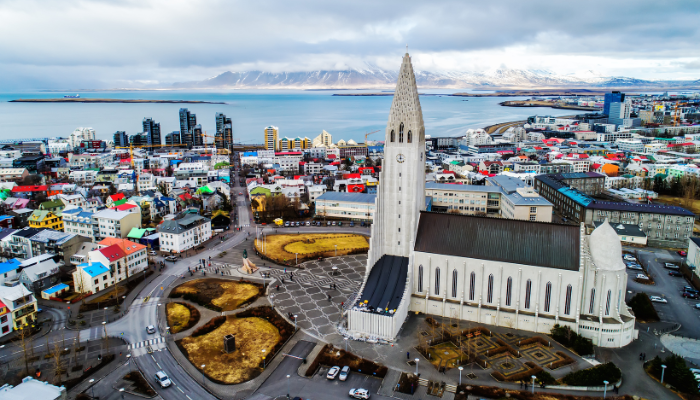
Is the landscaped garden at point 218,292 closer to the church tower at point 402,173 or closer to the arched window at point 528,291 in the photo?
the church tower at point 402,173

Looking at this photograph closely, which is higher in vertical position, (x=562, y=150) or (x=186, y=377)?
(x=562, y=150)

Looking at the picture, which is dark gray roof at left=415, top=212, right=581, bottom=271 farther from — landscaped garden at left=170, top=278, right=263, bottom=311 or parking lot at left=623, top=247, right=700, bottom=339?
landscaped garden at left=170, top=278, right=263, bottom=311

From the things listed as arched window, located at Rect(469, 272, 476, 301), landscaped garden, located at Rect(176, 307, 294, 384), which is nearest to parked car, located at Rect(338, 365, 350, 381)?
landscaped garden, located at Rect(176, 307, 294, 384)

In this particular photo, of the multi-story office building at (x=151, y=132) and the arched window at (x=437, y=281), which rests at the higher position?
the multi-story office building at (x=151, y=132)

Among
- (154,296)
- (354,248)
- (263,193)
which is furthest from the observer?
(263,193)

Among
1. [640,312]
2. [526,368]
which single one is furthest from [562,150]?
[526,368]

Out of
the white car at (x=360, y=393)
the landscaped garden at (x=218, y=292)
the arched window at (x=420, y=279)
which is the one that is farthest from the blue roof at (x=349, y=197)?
the white car at (x=360, y=393)

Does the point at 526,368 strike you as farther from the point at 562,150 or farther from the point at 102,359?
the point at 562,150
